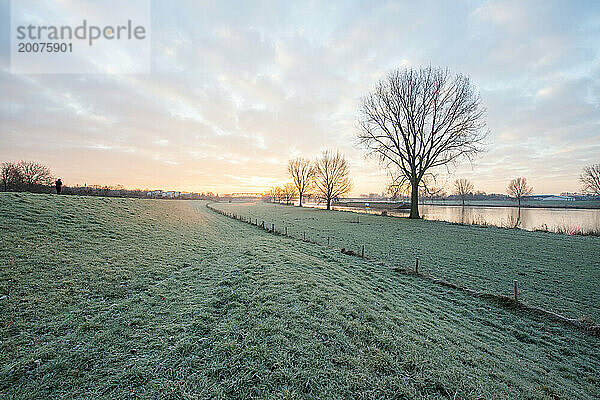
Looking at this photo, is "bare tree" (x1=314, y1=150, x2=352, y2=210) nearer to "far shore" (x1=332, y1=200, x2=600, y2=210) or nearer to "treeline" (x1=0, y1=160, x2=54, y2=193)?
"far shore" (x1=332, y1=200, x2=600, y2=210)

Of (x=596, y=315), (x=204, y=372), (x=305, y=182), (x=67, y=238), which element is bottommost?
(x=596, y=315)

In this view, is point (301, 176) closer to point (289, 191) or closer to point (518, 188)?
point (289, 191)

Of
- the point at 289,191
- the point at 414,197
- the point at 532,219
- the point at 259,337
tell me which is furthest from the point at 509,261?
the point at 289,191

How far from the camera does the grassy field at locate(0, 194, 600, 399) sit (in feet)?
10.1

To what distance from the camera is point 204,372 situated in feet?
10.4

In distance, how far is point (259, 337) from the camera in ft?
12.6

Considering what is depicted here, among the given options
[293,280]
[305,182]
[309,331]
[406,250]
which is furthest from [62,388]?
[305,182]

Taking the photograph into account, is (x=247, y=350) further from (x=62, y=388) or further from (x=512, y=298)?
(x=512, y=298)

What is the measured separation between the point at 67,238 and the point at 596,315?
17570mm

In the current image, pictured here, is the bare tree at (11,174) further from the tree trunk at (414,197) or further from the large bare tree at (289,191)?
the large bare tree at (289,191)

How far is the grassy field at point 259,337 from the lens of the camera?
3.06 meters

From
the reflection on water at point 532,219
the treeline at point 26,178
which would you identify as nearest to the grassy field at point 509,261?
the reflection on water at point 532,219

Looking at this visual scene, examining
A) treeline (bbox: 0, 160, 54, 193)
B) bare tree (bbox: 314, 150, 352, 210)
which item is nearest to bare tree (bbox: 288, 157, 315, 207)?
bare tree (bbox: 314, 150, 352, 210)

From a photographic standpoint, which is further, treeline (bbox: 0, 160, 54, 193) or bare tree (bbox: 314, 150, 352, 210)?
bare tree (bbox: 314, 150, 352, 210)
